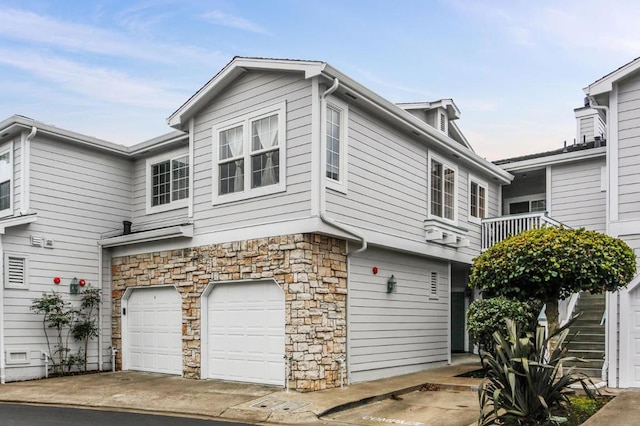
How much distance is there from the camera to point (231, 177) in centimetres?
1175

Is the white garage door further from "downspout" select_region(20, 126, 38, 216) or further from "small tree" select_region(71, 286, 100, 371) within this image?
"downspout" select_region(20, 126, 38, 216)

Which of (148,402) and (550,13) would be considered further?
(550,13)

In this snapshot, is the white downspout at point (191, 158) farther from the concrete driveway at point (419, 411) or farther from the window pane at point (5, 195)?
the concrete driveway at point (419, 411)

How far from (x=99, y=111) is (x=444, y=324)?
415 inches

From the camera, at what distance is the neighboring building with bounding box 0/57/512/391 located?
34.8 ft

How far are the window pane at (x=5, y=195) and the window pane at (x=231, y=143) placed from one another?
5.40 meters

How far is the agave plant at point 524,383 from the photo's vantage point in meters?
6.76

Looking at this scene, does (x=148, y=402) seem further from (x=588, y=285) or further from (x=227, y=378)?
(x=588, y=285)

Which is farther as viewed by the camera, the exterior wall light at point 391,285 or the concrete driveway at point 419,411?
the exterior wall light at point 391,285

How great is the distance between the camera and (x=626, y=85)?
1034cm

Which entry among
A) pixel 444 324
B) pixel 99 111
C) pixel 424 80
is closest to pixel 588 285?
pixel 444 324

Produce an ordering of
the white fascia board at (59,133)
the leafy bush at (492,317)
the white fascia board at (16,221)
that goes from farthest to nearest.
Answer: the white fascia board at (59,133)
the white fascia board at (16,221)
the leafy bush at (492,317)

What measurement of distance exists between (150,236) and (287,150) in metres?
4.18

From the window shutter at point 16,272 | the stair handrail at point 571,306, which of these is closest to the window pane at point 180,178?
the window shutter at point 16,272
